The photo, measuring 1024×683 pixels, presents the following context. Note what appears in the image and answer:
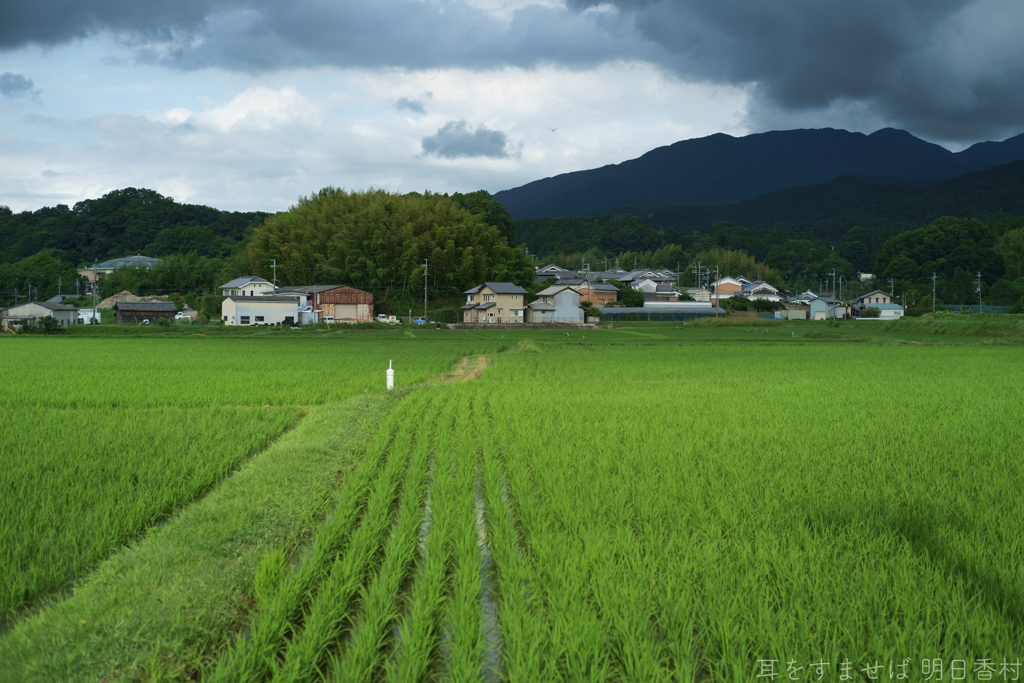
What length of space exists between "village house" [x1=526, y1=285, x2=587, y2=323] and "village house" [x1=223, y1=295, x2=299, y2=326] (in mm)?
19545

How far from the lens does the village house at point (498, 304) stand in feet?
176

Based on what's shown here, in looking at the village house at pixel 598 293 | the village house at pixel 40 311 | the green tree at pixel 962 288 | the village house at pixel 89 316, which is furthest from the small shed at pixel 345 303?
the green tree at pixel 962 288

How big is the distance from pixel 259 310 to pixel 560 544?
1957 inches

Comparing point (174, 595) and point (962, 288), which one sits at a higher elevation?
point (962, 288)

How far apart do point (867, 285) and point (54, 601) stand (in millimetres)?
97056

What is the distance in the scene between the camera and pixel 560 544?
13.5 ft

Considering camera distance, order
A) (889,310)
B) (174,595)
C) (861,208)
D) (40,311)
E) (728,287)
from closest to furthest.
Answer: (174,595) → (40,311) → (889,310) → (728,287) → (861,208)

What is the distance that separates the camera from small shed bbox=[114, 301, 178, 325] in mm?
54478

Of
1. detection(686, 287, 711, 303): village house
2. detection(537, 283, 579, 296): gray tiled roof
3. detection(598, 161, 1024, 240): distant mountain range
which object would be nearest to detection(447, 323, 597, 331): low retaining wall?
detection(537, 283, 579, 296): gray tiled roof

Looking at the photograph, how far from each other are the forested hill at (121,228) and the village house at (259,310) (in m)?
35.4

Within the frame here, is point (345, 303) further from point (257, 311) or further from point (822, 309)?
point (822, 309)

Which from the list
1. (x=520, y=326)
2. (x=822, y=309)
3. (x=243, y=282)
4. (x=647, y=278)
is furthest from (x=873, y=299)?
(x=243, y=282)

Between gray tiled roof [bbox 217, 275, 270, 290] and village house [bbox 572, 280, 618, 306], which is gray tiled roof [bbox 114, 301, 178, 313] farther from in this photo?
village house [bbox 572, 280, 618, 306]

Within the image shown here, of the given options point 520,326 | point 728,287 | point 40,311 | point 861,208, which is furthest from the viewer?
point 861,208
